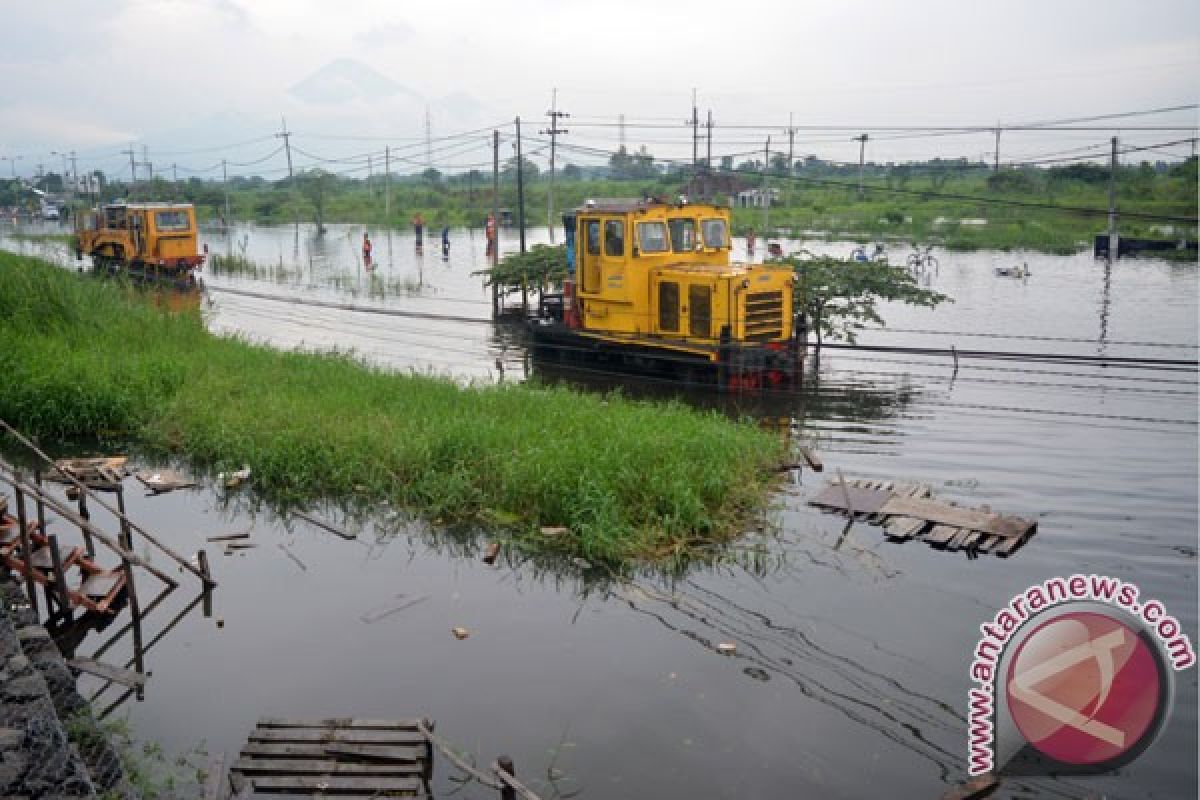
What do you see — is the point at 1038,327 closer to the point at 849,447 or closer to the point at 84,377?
the point at 849,447

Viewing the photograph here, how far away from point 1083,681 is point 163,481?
11.2 metres

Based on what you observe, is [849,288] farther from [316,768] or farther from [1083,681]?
[316,768]

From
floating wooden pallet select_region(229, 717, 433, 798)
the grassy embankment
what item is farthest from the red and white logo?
the grassy embankment

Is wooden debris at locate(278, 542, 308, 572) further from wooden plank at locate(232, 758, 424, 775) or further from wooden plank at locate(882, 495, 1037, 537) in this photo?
wooden plank at locate(882, 495, 1037, 537)

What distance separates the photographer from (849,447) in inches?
585

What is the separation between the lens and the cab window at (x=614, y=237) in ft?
59.2

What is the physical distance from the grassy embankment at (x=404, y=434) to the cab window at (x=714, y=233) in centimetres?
436

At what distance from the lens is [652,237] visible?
59.5 ft

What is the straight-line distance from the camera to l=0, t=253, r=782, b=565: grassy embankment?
1123cm

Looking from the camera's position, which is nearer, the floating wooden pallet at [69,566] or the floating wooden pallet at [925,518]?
the floating wooden pallet at [69,566]

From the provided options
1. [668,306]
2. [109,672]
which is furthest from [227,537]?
[668,306]

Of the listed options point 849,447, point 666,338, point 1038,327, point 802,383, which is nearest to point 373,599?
point 849,447

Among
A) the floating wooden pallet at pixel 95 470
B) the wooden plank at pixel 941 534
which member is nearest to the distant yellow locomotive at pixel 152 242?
the floating wooden pallet at pixel 95 470

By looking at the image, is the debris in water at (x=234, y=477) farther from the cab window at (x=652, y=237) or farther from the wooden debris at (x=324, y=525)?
the cab window at (x=652, y=237)
